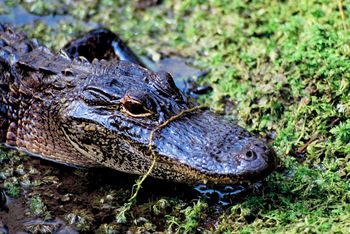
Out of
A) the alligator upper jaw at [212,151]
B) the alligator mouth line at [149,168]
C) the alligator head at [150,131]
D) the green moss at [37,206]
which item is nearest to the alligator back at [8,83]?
the alligator head at [150,131]

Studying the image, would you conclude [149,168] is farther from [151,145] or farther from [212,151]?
[212,151]

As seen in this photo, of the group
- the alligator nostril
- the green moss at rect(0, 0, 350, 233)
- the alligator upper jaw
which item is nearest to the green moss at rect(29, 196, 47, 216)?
the green moss at rect(0, 0, 350, 233)

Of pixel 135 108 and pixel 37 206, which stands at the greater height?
pixel 135 108

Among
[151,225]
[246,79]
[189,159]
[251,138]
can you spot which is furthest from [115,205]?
[246,79]

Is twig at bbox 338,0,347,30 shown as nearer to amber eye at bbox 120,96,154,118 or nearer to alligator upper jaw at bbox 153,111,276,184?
alligator upper jaw at bbox 153,111,276,184

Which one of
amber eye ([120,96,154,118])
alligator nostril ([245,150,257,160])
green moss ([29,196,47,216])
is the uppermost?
amber eye ([120,96,154,118])

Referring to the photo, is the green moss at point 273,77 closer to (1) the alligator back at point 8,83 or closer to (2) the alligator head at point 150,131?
(2) the alligator head at point 150,131

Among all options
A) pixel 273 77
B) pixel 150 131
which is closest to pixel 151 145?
pixel 150 131
